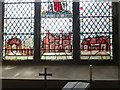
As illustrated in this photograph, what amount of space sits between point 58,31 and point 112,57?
1.19 meters

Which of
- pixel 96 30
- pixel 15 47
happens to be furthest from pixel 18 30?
pixel 96 30

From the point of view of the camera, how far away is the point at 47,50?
424cm

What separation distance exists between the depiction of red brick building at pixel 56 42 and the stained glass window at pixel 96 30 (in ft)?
0.98

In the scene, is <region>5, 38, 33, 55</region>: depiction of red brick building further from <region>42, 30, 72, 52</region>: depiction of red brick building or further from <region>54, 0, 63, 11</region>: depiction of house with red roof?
<region>54, 0, 63, 11</region>: depiction of house with red roof

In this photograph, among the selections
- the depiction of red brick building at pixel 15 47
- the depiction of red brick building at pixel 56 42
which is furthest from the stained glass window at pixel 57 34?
the depiction of red brick building at pixel 15 47

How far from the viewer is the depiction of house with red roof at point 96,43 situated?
4148mm

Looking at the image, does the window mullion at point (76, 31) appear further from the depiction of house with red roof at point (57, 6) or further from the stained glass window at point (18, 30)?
the stained glass window at point (18, 30)

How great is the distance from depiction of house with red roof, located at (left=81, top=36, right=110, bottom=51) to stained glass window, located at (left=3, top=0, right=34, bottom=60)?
41.9 inches

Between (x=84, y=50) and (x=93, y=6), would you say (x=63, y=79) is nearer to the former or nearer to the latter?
(x=84, y=50)

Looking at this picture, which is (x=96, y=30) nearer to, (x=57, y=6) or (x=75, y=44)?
(x=75, y=44)

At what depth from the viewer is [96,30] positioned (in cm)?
421

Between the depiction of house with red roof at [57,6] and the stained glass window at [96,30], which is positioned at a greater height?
the depiction of house with red roof at [57,6]

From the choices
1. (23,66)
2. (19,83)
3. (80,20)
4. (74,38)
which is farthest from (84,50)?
(19,83)

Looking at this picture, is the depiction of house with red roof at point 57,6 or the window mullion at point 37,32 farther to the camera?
the depiction of house with red roof at point 57,6
